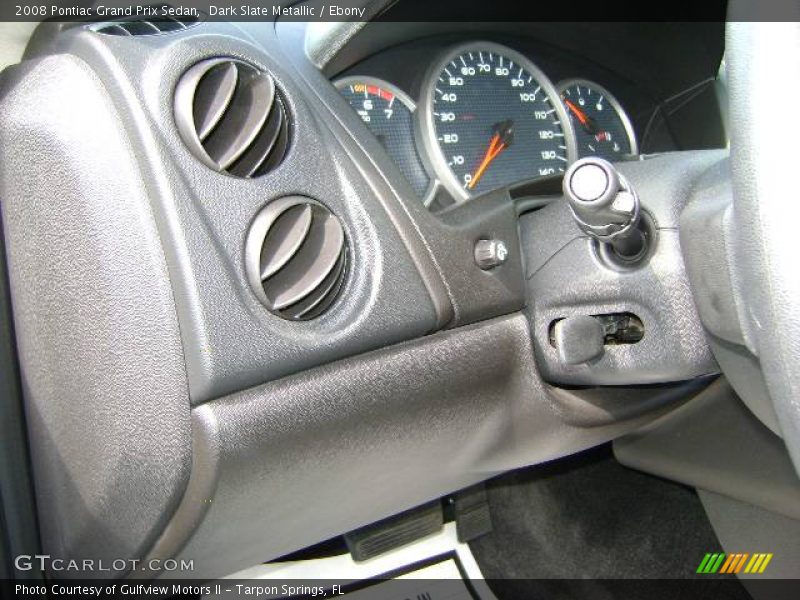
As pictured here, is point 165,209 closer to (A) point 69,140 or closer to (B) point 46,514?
(A) point 69,140

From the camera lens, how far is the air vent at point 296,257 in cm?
86

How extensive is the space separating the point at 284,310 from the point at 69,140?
0.87 ft

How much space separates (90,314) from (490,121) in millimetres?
721

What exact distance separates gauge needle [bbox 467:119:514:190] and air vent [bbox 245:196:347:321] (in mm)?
461

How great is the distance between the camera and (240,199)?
0.86 m

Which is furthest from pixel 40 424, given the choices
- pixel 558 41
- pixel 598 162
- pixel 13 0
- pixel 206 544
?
pixel 558 41

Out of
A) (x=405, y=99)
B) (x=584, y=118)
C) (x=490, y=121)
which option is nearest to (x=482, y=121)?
(x=490, y=121)

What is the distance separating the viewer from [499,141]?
135cm

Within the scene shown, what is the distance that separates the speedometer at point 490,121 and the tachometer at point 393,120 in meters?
0.02

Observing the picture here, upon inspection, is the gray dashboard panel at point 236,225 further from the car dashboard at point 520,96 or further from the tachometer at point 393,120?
the tachometer at point 393,120

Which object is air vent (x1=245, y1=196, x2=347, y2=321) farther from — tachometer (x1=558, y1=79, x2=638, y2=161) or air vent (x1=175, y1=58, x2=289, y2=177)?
tachometer (x1=558, y1=79, x2=638, y2=161)
